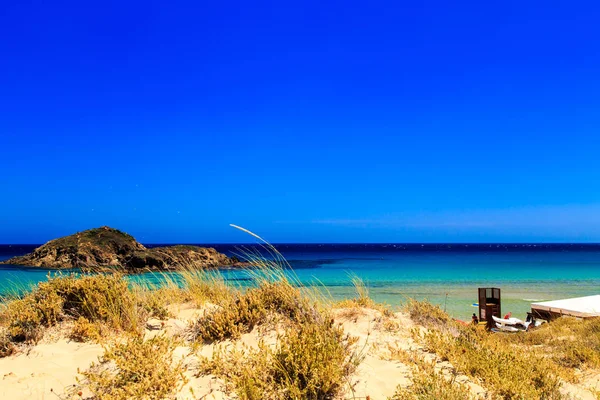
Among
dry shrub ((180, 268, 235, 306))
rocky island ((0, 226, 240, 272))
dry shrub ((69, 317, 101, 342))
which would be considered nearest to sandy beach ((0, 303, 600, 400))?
dry shrub ((69, 317, 101, 342))

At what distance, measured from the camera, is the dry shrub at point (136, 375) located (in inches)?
145

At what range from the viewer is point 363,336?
571cm

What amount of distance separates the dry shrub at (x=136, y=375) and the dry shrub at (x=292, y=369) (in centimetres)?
43

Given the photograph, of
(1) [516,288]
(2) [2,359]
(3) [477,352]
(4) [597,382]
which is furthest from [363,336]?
(1) [516,288]

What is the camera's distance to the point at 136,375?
3.86m

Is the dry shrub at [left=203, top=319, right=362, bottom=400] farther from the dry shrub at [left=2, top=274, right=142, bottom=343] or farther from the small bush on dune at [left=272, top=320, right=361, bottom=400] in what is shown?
the dry shrub at [left=2, top=274, right=142, bottom=343]

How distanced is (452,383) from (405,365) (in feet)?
2.02

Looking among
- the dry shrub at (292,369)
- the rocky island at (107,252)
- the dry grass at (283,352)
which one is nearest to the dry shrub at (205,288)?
the dry grass at (283,352)

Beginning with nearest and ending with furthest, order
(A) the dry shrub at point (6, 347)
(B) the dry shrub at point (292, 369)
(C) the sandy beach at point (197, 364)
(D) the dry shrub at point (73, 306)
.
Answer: (B) the dry shrub at point (292, 369) < (C) the sandy beach at point (197, 364) < (A) the dry shrub at point (6, 347) < (D) the dry shrub at point (73, 306)

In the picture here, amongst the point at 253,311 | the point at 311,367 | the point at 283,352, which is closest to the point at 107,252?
the point at 253,311

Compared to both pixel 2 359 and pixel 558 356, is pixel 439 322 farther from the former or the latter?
pixel 2 359

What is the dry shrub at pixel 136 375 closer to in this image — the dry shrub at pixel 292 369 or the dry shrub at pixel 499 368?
the dry shrub at pixel 292 369

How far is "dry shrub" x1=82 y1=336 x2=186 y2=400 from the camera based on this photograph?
3672mm

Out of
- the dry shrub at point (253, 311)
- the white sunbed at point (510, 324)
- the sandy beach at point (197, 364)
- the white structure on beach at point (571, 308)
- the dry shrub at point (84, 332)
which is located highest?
the dry shrub at point (253, 311)
